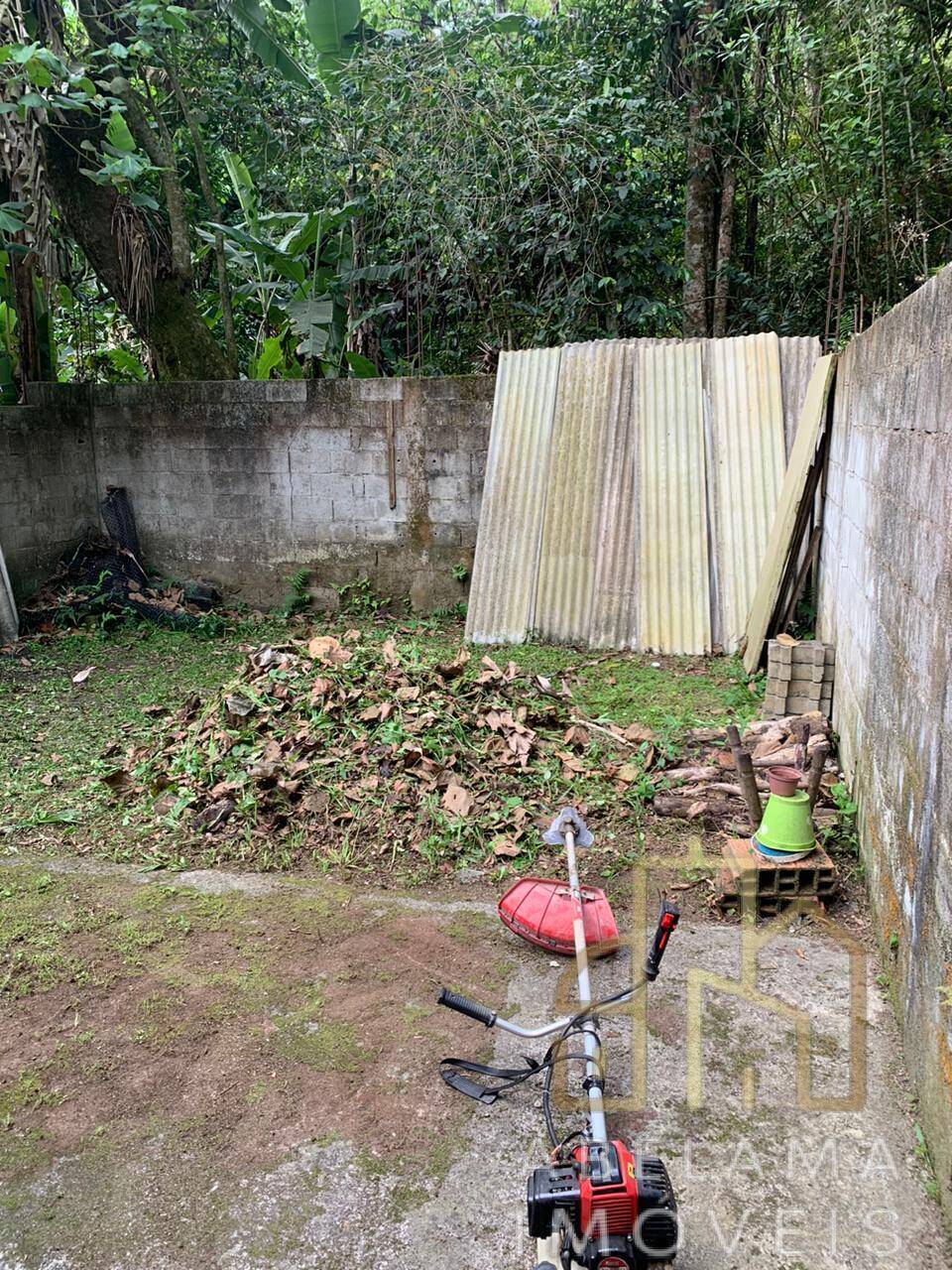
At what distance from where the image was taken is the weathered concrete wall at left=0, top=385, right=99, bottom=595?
7484 millimetres

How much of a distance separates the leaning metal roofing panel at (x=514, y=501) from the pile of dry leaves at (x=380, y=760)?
168 centimetres

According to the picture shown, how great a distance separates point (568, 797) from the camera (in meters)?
4.17

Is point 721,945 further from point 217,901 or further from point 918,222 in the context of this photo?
point 918,222

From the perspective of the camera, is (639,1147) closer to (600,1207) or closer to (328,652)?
(600,1207)

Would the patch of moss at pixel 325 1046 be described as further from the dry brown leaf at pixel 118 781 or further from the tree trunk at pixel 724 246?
the tree trunk at pixel 724 246

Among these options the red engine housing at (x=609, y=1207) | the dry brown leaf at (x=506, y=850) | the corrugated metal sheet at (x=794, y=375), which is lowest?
the dry brown leaf at (x=506, y=850)

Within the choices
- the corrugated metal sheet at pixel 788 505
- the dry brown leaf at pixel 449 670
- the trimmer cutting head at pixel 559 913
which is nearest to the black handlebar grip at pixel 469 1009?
the trimmer cutting head at pixel 559 913

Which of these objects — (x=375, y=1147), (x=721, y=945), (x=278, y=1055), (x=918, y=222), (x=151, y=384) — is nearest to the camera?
(x=375, y=1147)

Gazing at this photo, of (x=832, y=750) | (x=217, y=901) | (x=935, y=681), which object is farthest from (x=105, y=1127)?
(x=832, y=750)

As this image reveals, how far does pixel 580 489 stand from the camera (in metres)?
6.52

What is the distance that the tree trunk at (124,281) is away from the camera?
772 centimetres

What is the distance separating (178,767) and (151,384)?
4767 mm

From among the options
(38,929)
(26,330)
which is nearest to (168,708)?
(38,929)

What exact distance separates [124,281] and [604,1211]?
27.3 ft
